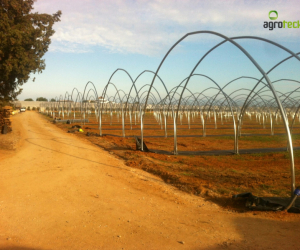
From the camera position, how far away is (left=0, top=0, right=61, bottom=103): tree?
1524 cm

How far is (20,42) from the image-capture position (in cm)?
1535

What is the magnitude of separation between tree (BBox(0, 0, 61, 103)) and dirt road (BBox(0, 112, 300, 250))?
9346 millimetres

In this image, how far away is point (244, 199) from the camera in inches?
249

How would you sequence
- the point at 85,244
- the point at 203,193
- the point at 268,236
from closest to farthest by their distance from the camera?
the point at 85,244 < the point at 268,236 < the point at 203,193

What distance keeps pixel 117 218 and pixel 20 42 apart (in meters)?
14.0

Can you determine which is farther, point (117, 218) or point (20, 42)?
point (20, 42)

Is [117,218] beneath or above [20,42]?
beneath

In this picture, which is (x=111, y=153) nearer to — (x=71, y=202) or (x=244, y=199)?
(x=71, y=202)

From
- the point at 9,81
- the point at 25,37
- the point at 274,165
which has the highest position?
the point at 25,37

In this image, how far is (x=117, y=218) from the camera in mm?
5449

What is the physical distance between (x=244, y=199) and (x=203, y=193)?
3.94 ft

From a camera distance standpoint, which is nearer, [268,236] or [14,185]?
[268,236]

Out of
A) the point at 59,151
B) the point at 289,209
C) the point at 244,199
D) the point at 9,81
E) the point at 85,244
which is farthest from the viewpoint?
the point at 9,81

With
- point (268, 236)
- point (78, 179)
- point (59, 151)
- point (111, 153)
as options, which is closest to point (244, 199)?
point (268, 236)
